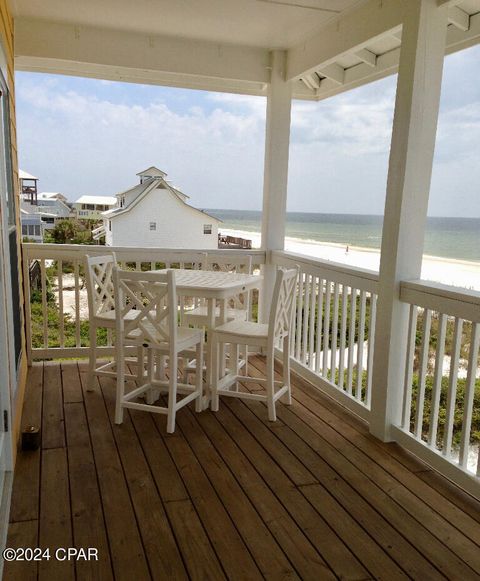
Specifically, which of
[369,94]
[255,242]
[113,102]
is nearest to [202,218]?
[255,242]

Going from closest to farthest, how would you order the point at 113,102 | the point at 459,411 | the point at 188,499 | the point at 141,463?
the point at 188,499
the point at 141,463
the point at 113,102
the point at 459,411

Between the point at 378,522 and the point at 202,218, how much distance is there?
3.35m

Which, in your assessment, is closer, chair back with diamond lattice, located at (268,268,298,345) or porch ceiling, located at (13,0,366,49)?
chair back with diamond lattice, located at (268,268,298,345)

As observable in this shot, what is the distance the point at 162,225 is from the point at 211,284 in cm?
153

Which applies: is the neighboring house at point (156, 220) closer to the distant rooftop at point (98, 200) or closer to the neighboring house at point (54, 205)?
the distant rooftop at point (98, 200)

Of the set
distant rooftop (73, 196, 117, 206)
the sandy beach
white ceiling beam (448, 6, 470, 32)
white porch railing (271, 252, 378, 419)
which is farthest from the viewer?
the sandy beach

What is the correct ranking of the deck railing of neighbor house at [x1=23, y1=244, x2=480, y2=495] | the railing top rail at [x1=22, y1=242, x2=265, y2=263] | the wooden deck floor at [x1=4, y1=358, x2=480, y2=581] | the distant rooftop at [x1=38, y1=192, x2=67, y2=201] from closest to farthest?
the wooden deck floor at [x1=4, y1=358, x2=480, y2=581] → the deck railing of neighbor house at [x1=23, y1=244, x2=480, y2=495] → the railing top rail at [x1=22, y1=242, x2=265, y2=263] → the distant rooftop at [x1=38, y1=192, x2=67, y2=201]

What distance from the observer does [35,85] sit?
5.04 m

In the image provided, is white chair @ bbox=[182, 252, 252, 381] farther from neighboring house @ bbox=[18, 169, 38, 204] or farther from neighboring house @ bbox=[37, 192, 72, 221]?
neighboring house @ bbox=[18, 169, 38, 204]

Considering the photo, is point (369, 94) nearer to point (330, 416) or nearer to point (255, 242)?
point (255, 242)

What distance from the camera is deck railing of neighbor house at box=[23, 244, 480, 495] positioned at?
255 centimetres

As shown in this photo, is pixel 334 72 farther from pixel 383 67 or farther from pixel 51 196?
pixel 51 196

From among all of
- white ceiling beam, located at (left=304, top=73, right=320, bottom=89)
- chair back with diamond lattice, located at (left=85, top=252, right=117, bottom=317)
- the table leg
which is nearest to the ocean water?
white ceiling beam, located at (left=304, top=73, right=320, bottom=89)

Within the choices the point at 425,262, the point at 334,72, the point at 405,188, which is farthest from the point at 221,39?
the point at 425,262
